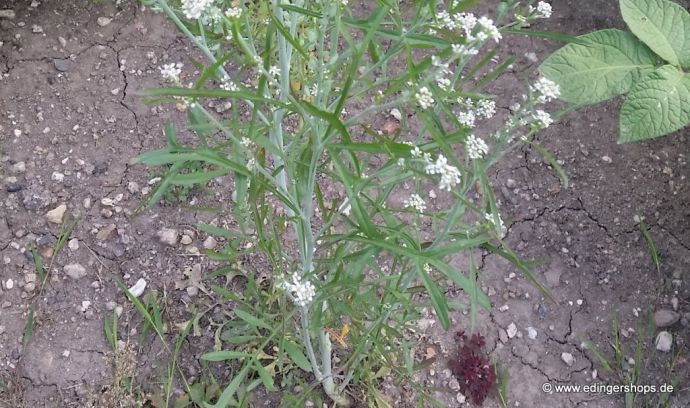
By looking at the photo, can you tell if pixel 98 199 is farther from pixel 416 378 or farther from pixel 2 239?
pixel 416 378

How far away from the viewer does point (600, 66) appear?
7.28ft

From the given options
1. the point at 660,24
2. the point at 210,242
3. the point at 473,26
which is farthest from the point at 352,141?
the point at 660,24

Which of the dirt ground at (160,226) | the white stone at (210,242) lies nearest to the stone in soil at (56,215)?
the dirt ground at (160,226)

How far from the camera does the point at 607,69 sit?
2215mm

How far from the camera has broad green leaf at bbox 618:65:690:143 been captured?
206 cm

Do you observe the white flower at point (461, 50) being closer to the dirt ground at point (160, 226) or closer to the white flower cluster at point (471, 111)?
the white flower cluster at point (471, 111)

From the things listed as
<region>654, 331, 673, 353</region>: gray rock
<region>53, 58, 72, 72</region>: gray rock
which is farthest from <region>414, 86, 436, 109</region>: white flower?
<region>53, 58, 72, 72</region>: gray rock

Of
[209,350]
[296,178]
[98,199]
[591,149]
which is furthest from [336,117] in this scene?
[591,149]

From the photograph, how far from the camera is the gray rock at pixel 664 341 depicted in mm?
2240

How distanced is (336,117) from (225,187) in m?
1.56

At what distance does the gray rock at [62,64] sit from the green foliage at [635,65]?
77.2 inches

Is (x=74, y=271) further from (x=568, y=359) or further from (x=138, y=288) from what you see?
(x=568, y=359)

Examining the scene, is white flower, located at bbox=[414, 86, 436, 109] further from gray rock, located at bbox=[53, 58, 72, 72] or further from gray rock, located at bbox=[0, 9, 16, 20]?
gray rock, located at bbox=[0, 9, 16, 20]

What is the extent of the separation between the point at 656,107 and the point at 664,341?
836mm
